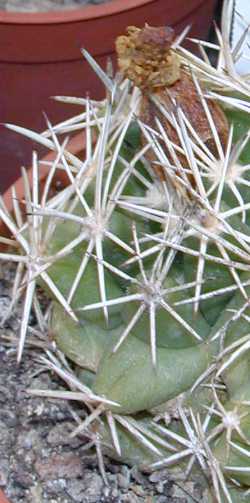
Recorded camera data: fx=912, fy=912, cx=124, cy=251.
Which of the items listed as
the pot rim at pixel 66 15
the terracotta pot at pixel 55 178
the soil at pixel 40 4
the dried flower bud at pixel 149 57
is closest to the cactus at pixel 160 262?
the dried flower bud at pixel 149 57

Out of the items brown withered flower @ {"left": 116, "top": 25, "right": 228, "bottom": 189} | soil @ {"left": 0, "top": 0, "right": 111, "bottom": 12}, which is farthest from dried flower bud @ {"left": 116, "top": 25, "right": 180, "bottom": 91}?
soil @ {"left": 0, "top": 0, "right": 111, "bottom": 12}

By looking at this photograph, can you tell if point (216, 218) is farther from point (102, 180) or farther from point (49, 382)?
point (49, 382)

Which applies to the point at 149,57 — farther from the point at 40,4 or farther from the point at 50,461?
the point at 40,4

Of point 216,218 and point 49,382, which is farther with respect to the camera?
point 49,382

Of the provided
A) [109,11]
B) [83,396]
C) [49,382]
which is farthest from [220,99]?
[109,11]

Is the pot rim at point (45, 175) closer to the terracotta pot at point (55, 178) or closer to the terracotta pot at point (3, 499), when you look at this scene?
the terracotta pot at point (55, 178)

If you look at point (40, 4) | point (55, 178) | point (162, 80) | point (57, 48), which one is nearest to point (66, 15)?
point (57, 48)
